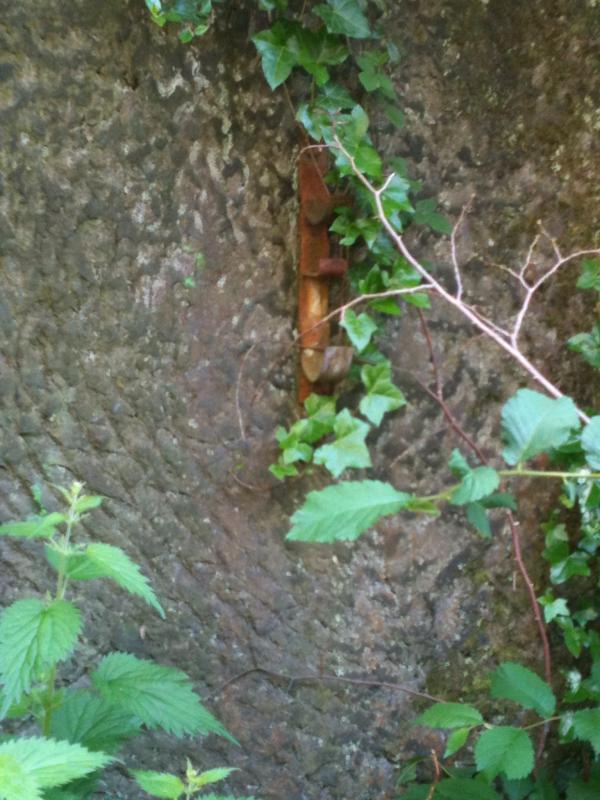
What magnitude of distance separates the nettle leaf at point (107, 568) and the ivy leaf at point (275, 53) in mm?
609

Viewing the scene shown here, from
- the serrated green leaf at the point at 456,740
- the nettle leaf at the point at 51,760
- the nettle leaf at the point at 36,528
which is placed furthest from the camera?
the serrated green leaf at the point at 456,740

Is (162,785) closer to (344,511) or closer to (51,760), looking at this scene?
(51,760)

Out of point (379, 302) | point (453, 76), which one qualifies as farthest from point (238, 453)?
point (453, 76)

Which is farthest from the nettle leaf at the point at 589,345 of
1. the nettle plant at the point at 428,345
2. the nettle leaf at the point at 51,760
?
the nettle leaf at the point at 51,760

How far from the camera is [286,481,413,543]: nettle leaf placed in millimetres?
736

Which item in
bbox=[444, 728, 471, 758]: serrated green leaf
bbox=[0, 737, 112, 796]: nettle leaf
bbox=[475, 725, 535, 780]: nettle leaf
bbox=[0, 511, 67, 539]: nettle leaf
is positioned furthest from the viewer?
bbox=[444, 728, 471, 758]: serrated green leaf

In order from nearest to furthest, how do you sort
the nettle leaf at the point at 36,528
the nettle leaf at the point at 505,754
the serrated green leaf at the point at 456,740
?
1. the nettle leaf at the point at 36,528
2. the nettle leaf at the point at 505,754
3. the serrated green leaf at the point at 456,740

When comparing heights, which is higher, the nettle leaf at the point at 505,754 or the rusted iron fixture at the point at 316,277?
the rusted iron fixture at the point at 316,277

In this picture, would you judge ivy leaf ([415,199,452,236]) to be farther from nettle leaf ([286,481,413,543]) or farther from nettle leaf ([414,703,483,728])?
nettle leaf ([414,703,483,728])

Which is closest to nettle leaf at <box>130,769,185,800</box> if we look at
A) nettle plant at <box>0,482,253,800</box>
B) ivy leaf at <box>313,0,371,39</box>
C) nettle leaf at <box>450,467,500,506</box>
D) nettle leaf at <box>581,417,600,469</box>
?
nettle plant at <box>0,482,253,800</box>

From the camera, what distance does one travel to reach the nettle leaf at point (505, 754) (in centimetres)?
101

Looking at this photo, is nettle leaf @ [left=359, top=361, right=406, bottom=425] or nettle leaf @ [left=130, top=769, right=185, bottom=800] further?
nettle leaf @ [left=359, top=361, right=406, bottom=425]

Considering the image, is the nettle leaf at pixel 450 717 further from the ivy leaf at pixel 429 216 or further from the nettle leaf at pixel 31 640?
the ivy leaf at pixel 429 216

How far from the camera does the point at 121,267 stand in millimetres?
1159
